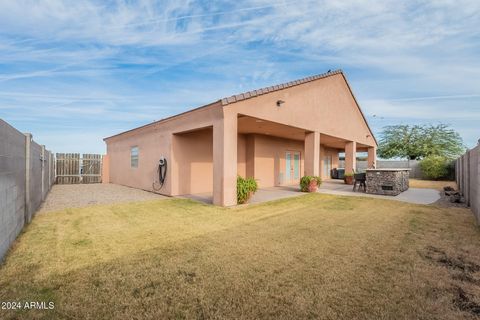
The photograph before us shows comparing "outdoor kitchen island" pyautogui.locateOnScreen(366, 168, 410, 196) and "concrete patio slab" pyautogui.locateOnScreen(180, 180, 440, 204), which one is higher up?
"outdoor kitchen island" pyautogui.locateOnScreen(366, 168, 410, 196)

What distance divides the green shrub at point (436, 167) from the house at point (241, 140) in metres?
8.54

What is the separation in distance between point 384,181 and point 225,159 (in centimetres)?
818

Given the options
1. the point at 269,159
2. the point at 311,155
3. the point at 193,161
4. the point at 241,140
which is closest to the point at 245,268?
the point at 193,161

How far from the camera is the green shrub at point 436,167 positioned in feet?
66.1

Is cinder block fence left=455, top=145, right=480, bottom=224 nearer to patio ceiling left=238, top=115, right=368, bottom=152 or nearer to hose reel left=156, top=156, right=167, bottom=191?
patio ceiling left=238, top=115, right=368, bottom=152

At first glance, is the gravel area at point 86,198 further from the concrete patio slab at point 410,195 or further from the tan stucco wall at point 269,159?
the concrete patio slab at point 410,195

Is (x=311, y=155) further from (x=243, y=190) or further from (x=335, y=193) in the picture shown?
(x=243, y=190)

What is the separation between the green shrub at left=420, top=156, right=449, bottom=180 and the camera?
2014 centimetres

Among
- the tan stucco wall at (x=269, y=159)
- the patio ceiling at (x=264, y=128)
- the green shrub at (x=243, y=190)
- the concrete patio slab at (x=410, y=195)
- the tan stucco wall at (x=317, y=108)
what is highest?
the tan stucco wall at (x=317, y=108)

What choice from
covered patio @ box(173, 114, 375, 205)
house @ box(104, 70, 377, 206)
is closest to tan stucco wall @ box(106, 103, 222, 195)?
house @ box(104, 70, 377, 206)

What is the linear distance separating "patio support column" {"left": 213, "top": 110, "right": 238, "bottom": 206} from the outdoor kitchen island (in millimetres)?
7424

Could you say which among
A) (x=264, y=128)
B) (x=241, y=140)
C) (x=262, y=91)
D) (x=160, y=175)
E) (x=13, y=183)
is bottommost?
(x=160, y=175)

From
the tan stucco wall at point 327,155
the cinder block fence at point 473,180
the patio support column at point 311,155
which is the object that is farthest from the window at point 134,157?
the tan stucco wall at point 327,155

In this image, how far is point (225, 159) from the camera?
7.60 meters
